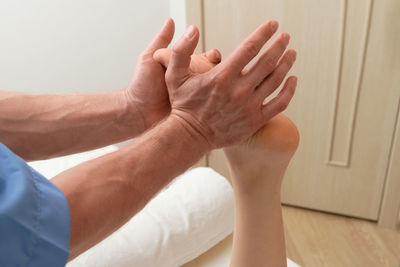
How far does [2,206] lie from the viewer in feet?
1.40

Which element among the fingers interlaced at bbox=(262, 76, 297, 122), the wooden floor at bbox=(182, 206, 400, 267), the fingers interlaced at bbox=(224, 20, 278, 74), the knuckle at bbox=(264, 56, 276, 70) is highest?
the fingers interlaced at bbox=(224, 20, 278, 74)

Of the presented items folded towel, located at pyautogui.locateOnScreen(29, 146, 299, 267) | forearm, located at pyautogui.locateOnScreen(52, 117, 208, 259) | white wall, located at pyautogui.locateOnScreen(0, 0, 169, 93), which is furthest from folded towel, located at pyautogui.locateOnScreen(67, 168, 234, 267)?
white wall, located at pyautogui.locateOnScreen(0, 0, 169, 93)

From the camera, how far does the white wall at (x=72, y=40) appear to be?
2.13 m

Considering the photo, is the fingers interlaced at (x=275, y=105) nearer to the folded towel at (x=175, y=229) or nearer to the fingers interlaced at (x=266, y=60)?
the fingers interlaced at (x=266, y=60)

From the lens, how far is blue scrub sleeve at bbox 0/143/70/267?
16.9 inches

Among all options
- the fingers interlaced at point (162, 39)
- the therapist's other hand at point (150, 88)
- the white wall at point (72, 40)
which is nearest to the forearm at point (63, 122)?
the therapist's other hand at point (150, 88)

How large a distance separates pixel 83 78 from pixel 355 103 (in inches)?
63.3

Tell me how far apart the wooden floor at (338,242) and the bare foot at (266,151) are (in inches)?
45.3

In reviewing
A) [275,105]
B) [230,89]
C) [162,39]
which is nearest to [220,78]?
[230,89]

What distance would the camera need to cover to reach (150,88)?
0.96 meters

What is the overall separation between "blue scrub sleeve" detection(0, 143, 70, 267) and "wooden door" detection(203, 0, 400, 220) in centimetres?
154

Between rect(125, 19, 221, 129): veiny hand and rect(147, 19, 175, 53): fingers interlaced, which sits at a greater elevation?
rect(147, 19, 175, 53): fingers interlaced

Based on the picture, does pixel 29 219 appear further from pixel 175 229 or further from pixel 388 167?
pixel 388 167

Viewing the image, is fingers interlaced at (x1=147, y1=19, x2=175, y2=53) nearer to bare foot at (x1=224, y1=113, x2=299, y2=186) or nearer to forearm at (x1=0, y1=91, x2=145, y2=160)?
forearm at (x1=0, y1=91, x2=145, y2=160)
